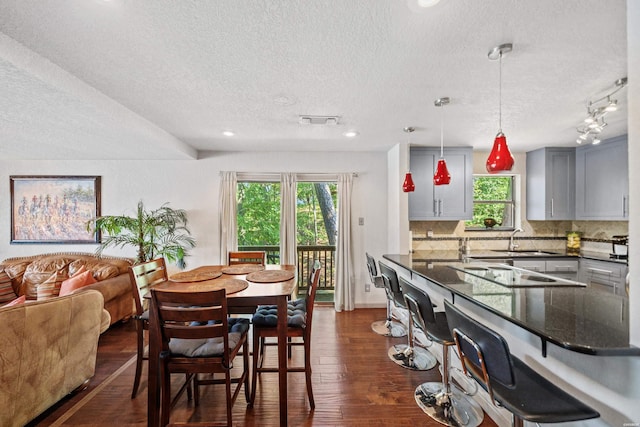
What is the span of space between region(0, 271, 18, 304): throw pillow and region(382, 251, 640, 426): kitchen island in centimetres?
507

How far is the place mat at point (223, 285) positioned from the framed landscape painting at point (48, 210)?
315 centimetres

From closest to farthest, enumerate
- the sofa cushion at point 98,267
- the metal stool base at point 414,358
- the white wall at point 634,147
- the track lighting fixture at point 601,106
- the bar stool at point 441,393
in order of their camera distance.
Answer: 1. the white wall at point 634,147
2. the bar stool at point 441,393
3. the track lighting fixture at point 601,106
4. the metal stool base at point 414,358
5. the sofa cushion at point 98,267

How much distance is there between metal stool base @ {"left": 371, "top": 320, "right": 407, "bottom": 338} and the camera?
308 cm

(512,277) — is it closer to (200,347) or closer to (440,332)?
(440,332)

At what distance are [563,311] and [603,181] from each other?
130 inches

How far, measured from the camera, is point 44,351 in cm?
174

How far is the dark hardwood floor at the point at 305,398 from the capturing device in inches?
72.0

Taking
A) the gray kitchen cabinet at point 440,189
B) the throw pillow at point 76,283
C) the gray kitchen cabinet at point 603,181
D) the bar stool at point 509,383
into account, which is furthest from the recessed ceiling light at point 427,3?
the throw pillow at point 76,283

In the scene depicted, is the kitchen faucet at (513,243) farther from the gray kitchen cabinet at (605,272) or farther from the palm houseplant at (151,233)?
the palm houseplant at (151,233)

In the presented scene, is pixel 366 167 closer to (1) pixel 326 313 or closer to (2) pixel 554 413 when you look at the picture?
(1) pixel 326 313

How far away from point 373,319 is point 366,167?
2.24 meters

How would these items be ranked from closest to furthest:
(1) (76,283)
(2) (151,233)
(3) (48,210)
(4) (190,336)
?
(4) (190,336) → (1) (76,283) → (2) (151,233) → (3) (48,210)

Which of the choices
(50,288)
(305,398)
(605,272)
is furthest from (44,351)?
(605,272)

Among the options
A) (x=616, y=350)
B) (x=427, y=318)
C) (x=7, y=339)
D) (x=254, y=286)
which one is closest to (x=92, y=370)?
(x=7, y=339)
